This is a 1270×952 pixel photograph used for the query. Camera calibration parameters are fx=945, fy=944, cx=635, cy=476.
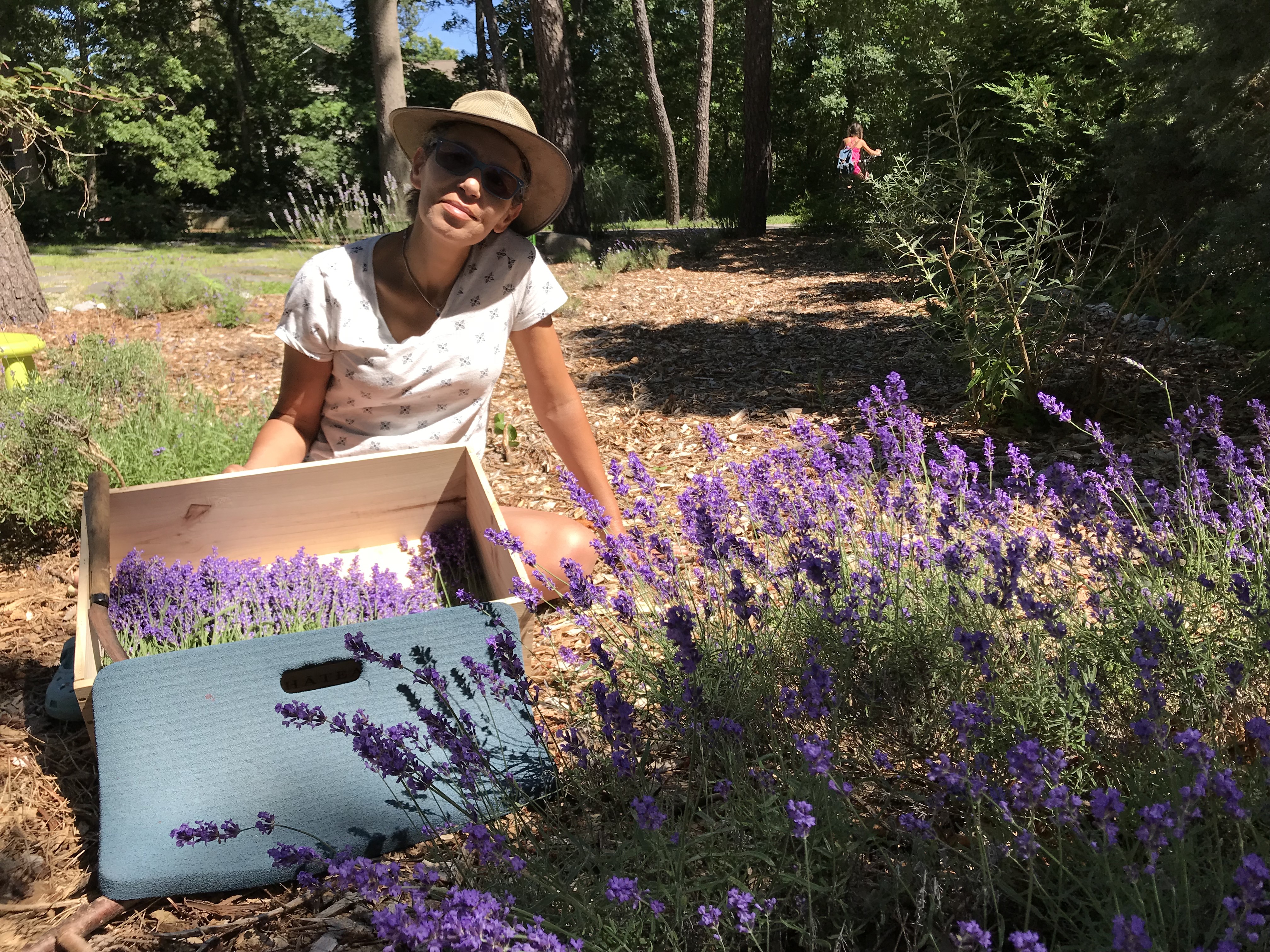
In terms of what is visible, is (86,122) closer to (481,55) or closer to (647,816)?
(481,55)

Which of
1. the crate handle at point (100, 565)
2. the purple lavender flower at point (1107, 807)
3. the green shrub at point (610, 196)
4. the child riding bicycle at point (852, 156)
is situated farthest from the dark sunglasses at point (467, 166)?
the child riding bicycle at point (852, 156)

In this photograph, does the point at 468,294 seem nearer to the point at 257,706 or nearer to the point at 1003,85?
the point at 257,706

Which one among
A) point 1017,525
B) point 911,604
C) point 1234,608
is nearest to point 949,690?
point 911,604

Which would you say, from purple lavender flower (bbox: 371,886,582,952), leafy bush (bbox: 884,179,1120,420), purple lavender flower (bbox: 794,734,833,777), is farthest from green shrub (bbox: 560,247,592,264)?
purple lavender flower (bbox: 371,886,582,952)

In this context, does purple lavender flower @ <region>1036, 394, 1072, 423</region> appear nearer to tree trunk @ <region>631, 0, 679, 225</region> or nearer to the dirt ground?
the dirt ground

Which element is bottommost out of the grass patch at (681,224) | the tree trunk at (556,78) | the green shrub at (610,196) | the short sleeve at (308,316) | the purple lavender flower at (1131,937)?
the purple lavender flower at (1131,937)

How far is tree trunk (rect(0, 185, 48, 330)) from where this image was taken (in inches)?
266

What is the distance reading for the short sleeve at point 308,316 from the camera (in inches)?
110

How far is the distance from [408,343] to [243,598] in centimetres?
88

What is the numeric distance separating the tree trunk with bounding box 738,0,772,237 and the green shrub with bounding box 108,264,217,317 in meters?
7.86

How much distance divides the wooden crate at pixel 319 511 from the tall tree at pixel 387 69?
9380 millimetres

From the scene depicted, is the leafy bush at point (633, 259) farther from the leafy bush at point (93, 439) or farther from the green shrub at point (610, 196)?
the leafy bush at point (93, 439)

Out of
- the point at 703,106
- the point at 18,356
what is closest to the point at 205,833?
the point at 18,356

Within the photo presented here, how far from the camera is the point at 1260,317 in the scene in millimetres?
3949
